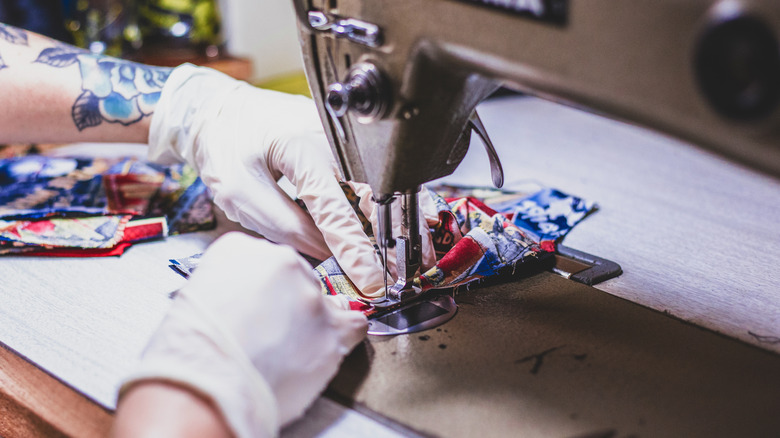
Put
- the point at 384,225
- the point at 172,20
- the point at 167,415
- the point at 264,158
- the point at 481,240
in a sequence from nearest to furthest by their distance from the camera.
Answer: the point at 167,415
the point at 384,225
the point at 481,240
the point at 264,158
the point at 172,20

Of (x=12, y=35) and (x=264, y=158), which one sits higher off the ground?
(x=12, y=35)

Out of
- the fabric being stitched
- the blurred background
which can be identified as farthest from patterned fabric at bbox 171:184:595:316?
the blurred background

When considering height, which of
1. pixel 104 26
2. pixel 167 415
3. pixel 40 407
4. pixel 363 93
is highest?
pixel 363 93

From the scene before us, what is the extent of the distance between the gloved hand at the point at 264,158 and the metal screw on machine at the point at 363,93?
0.24m

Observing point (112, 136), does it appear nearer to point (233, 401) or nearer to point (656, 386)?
point (233, 401)

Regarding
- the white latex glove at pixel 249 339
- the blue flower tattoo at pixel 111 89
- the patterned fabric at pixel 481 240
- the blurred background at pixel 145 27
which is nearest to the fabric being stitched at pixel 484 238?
the patterned fabric at pixel 481 240

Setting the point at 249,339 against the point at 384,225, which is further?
the point at 384,225

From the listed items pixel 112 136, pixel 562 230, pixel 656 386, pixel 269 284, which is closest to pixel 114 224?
pixel 112 136

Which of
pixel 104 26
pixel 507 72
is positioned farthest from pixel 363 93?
pixel 104 26

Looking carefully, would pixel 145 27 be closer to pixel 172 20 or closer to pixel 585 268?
pixel 172 20

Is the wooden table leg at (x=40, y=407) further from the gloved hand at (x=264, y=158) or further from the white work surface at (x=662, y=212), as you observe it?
the white work surface at (x=662, y=212)

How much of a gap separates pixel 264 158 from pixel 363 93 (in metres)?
0.39

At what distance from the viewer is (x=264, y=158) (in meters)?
1.15

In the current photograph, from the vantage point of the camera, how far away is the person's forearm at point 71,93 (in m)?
1.29
